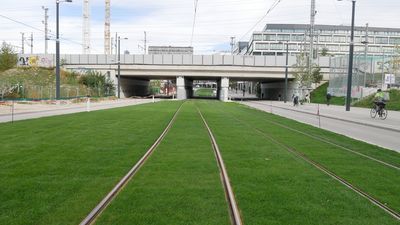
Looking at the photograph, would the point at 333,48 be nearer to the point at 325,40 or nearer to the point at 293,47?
the point at 325,40

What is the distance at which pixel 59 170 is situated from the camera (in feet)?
28.0

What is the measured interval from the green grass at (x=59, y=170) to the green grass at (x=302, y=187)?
2285mm

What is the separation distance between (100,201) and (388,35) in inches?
6616

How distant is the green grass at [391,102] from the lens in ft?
140

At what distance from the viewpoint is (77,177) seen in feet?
26.0

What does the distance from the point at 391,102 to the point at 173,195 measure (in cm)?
4298

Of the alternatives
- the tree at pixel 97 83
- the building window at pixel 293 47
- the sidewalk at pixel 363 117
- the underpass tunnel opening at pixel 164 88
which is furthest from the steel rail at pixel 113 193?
the building window at pixel 293 47

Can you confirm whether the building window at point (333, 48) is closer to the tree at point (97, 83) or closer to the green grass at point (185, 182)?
the tree at point (97, 83)

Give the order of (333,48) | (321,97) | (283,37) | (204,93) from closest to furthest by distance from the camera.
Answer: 1. (321,97)
2. (204,93)
3. (333,48)
4. (283,37)

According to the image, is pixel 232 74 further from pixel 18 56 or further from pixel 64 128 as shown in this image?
pixel 64 128

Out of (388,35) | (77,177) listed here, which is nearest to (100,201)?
(77,177)

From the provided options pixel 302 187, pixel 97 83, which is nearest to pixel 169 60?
pixel 97 83

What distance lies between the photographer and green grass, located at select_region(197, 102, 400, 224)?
5.82 m

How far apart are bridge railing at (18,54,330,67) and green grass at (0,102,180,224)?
6318 centimetres
